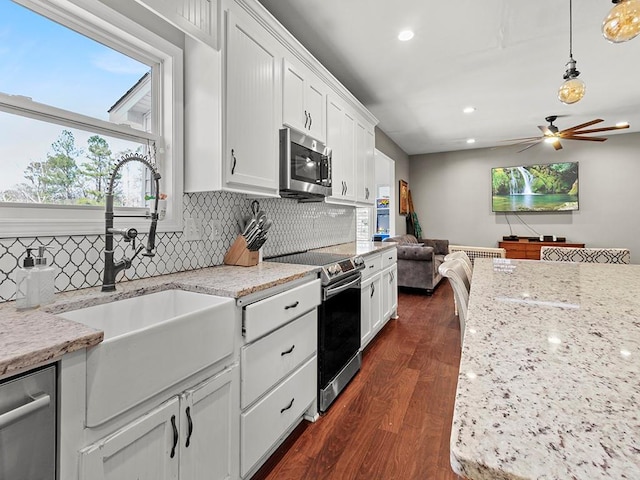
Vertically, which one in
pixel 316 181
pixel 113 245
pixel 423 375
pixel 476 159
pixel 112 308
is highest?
pixel 476 159

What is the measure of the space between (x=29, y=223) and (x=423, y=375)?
8.69 ft

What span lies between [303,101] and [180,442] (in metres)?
2.30

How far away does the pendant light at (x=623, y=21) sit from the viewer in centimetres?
141

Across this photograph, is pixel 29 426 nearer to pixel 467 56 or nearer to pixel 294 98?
pixel 294 98

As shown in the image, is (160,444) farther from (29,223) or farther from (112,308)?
(29,223)

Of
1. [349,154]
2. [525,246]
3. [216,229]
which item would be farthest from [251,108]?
[525,246]

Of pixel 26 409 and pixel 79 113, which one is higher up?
pixel 79 113

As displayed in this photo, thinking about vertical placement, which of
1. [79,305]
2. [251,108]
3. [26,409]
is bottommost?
[26,409]

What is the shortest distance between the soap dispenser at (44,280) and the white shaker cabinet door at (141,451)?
0.59 meters

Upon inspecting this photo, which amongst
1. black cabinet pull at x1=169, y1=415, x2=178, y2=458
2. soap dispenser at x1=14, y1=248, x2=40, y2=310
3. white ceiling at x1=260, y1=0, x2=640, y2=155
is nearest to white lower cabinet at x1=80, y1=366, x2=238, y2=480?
black cabinet pull at x1=169, y1=415, x2=178, y2=458

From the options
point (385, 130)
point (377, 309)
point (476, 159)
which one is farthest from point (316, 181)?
point (476, 159)

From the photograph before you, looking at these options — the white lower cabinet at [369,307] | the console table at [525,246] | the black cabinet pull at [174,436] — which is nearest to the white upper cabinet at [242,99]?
the black cabinet pull at [174,436]

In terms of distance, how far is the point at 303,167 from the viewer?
7.96 ft

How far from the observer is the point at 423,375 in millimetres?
2559
